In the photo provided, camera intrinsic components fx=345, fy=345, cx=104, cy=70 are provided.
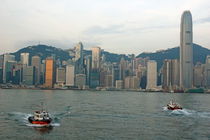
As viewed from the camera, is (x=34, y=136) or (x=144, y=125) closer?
(x=34, y=136)

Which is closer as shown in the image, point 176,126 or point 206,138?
point 206,138

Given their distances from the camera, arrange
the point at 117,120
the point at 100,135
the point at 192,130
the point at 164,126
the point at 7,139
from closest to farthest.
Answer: the point at 7,139 < the point at 100,135 < the point at 192,130 < the point at 164,126 < the point at 117,120

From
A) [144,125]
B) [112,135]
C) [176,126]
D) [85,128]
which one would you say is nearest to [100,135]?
[112,135]

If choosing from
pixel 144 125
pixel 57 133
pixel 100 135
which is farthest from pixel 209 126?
pixel 57 133

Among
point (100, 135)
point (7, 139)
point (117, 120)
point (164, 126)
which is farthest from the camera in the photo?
point (117, 120)

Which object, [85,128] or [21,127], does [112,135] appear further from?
[21,127]

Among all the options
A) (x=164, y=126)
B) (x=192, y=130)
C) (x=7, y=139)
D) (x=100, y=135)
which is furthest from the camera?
(x=164, y=126)

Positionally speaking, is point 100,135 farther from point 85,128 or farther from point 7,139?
point 7,139

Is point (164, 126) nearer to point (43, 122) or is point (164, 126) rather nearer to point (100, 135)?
point (100, 135)
